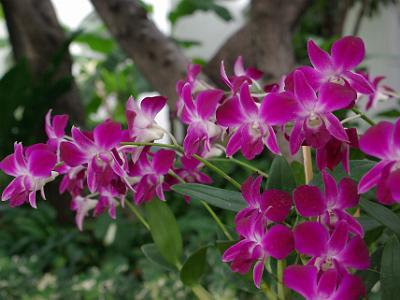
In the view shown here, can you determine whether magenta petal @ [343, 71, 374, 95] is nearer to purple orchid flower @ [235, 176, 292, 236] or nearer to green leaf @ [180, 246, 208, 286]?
purple orchid flower @ [235, 176, 292, 236]

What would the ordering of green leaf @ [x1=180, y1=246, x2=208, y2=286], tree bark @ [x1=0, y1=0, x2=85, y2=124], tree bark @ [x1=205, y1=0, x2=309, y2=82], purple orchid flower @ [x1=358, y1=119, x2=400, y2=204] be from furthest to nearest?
tree bark @ [x1=0, y1=0, x2=85, y2=124], tree bark @ [x1=205, y1=0, x2=309, y2=82], green leaf @ [x1=180, y1=246, x2=208, y2=286], purple orchid flower @ [x1=358, y1=119, x2=400, y2=204]

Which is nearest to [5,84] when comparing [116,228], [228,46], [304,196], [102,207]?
[116,228]

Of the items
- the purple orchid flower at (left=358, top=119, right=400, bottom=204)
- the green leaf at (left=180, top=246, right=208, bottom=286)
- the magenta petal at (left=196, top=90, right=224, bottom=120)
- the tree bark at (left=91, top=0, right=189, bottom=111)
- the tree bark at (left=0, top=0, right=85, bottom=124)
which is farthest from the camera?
the tree bark at (left=0, top=0, right=85, bottom=124)

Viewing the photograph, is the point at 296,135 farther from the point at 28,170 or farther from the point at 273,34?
the point at 273,34

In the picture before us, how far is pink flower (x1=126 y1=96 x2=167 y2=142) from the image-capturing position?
430 mm

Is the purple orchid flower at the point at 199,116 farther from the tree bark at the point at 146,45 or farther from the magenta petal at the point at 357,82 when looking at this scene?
the tree bark at the point at 146,45

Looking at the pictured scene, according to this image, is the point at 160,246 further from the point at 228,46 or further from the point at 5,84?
the point at 228,46

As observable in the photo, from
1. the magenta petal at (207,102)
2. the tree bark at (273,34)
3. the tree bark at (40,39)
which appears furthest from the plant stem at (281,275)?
the tree bark at (40,39)

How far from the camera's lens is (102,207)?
1.77ft

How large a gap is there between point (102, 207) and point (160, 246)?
9 cm

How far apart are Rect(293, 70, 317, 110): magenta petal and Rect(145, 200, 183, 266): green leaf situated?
0.86 ft

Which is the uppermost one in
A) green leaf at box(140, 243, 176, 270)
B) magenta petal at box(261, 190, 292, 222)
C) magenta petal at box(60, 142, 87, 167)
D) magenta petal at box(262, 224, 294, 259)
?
magenta petal at box(60, 142, 87, 167)

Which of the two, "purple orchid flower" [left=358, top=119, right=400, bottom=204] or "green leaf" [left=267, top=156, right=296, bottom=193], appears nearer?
"purple orchid flower" [left=358, top=119, right=400, bottom=204]

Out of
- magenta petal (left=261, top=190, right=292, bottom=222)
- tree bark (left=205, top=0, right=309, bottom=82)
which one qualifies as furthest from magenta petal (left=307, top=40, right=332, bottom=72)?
tree bark (left=205, top=0, right=309, bottom=82)
